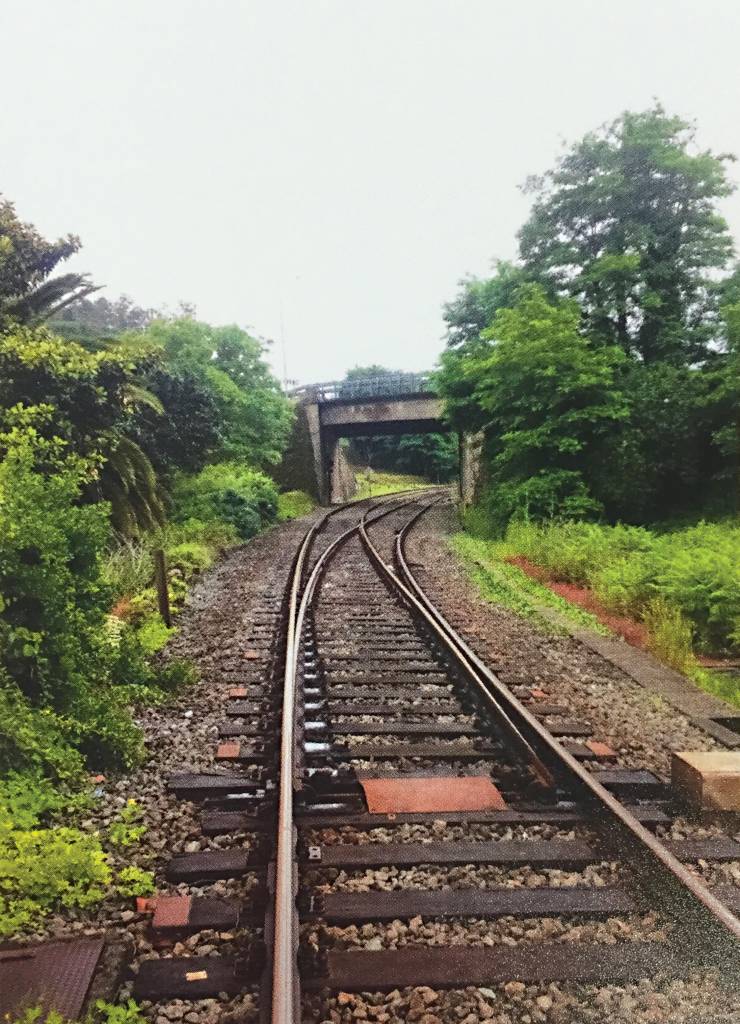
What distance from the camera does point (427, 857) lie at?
3.41 m

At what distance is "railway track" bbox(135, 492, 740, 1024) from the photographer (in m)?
2.67

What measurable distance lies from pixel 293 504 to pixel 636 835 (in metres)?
26.0

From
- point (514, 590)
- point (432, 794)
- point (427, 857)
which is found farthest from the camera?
point (514, 590)

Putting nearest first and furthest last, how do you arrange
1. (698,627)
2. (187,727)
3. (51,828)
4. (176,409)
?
(51,828), (187,727), (698,627), (176,409)

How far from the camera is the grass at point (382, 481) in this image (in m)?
50.6

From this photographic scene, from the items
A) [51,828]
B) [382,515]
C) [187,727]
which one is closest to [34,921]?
[51,828]

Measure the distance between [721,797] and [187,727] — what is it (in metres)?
3.52

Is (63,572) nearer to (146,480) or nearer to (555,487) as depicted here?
(146,480)

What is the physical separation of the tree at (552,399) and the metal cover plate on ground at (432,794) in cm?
1112

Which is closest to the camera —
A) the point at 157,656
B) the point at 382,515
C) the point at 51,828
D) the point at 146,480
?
the point at 51,828

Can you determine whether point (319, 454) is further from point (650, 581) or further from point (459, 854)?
point (459, 854)

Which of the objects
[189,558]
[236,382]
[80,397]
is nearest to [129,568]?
[80,397]

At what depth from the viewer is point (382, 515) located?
79.8ft

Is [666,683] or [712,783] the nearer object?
[712,783]
